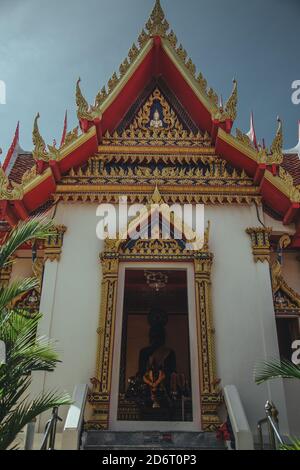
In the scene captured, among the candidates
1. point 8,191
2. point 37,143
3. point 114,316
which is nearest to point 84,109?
point 37,143

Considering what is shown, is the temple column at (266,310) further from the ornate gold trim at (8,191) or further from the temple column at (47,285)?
the ornate gold trim at (8,191)

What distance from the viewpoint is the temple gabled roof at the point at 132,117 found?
570 cm

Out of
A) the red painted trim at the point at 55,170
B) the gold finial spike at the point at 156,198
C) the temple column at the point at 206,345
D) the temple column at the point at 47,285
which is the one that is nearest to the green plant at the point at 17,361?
the temple column at the point at 47,285

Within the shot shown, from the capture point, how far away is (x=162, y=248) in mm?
5594

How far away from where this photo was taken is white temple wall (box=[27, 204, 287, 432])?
4883 mm

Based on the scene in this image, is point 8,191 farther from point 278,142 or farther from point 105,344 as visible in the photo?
point 278,142

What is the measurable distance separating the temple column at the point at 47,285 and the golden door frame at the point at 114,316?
21.8 inches

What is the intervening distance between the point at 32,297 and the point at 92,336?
958mm

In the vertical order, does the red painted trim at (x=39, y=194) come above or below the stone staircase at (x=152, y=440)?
above

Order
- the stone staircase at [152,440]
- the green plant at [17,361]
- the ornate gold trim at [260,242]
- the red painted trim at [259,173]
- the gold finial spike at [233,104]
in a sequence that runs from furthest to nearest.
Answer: the gold finial spike at [233,104] < the red painted trim at [259,173] < the ornate gold trim at [260,242] < the stone staircase at [152,440] < the green plant at [17,361]

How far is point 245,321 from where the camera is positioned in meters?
5.19
